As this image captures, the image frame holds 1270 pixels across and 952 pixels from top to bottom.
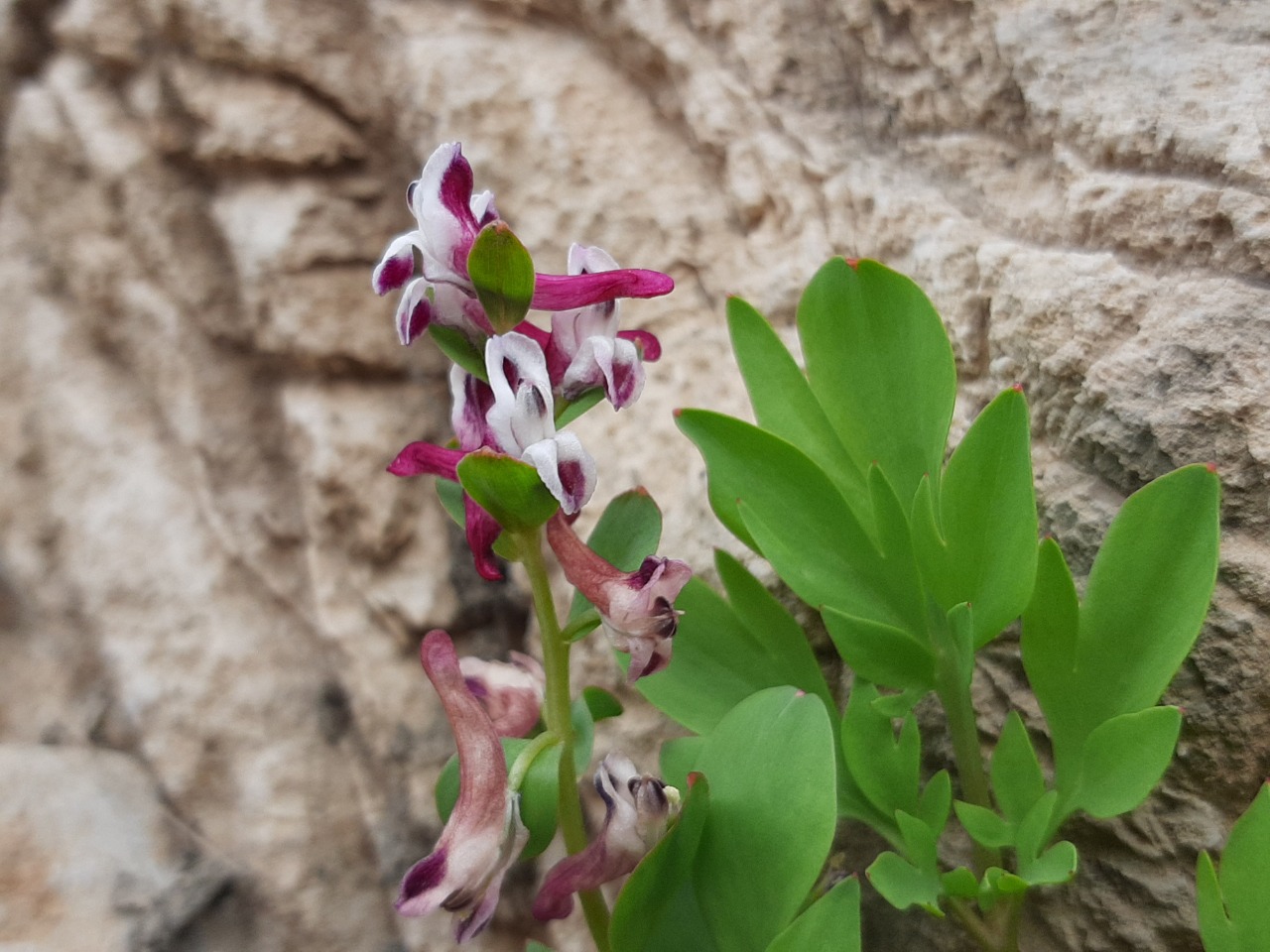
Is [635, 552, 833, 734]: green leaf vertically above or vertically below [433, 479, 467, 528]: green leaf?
below

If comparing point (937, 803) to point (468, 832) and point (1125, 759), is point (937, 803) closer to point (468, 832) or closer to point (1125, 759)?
point (1125, 759)

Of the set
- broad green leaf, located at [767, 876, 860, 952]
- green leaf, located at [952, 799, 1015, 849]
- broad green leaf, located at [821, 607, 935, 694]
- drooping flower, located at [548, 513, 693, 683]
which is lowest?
broad green leaf, located at [767, 876, 860, 952]

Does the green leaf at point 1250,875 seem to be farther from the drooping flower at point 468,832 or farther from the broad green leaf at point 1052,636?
the drooping flower at point 468,832

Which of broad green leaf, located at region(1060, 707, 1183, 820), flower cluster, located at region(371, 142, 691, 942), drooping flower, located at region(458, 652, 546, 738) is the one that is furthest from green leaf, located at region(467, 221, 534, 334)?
broad green leaf, located at region(1060, 707, 1183, 820)

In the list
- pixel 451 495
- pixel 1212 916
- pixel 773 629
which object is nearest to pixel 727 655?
pixel 773 629

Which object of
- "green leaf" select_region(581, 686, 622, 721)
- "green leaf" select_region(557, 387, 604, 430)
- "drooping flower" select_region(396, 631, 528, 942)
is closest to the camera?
"drooping flower" select_region(396, 631, 528, 942)

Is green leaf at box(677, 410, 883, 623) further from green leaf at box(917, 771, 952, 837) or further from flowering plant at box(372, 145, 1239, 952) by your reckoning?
green leaf at box(917, 771, 952, 837)

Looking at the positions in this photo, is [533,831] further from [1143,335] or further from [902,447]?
[1143,335]
